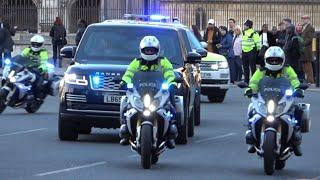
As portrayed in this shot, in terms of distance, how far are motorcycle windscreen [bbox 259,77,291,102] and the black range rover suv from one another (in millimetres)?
1818

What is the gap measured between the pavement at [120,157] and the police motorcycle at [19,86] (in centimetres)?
78

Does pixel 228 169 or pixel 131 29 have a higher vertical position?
pixel 131 29

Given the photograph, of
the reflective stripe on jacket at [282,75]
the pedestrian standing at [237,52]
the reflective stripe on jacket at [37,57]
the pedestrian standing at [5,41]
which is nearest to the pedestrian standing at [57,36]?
the pedestrian standing at [5,41]

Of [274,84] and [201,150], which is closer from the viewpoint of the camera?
[274,84]

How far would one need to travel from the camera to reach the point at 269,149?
42.2 ft

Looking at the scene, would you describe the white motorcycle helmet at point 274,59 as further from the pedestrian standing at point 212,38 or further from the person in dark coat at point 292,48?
the pedestrian standing at point 212,38

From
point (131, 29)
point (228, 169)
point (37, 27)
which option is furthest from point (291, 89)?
point (37, 27)

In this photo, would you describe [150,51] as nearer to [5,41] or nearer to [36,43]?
[36,43]

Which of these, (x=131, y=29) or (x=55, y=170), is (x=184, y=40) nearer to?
(x=131, y=29)

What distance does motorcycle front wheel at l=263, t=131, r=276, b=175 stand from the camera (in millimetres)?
12883

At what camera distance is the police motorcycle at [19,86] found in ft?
70.1

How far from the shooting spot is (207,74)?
25750 mm

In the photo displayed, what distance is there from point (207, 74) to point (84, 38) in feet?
28.5

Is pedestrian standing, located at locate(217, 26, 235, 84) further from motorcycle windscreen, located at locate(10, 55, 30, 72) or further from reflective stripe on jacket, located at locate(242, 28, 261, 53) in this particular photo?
motorcycle windscreen, located at locate(10, 55, 30, 72)
